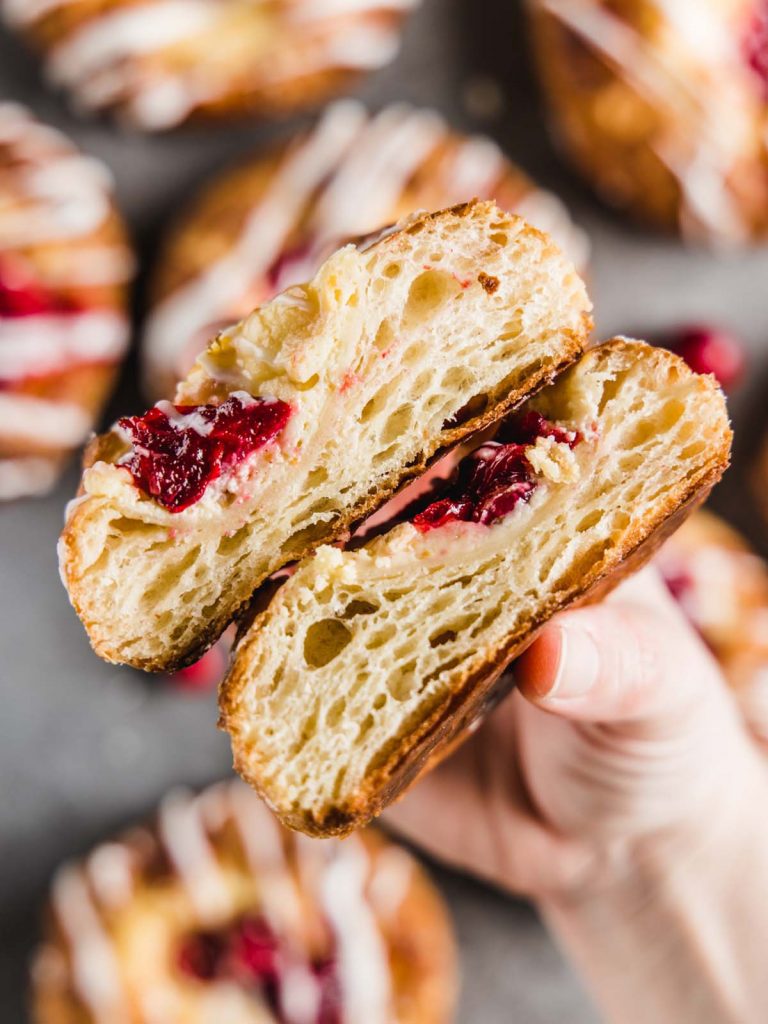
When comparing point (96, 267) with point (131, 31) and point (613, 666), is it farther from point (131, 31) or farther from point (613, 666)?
point (613, 666)

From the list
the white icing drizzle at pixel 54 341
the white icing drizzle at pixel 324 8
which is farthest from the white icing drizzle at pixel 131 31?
the white icing drizzle at pixel 54 341

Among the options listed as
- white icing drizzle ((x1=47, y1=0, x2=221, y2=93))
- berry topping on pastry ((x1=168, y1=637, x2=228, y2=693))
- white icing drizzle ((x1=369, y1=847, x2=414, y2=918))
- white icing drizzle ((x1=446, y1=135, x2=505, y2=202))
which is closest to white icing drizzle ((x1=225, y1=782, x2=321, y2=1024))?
white icing drizzle ((x1=369, y1=847, x2=414, y2=918))

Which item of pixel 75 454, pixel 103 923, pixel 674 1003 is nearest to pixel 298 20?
pixel 75 454

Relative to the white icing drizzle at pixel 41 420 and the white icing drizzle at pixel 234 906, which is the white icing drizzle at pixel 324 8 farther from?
the white icing drizzle at pixel 234 906

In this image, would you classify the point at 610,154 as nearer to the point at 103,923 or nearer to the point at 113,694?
the point at 113,694

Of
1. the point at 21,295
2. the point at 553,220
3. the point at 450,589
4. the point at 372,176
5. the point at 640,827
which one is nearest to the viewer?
the point at 450,589

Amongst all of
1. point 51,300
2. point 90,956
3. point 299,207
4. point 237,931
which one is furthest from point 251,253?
point 90,956

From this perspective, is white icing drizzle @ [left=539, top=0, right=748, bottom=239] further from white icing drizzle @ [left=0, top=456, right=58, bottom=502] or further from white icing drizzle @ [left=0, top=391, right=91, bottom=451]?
white icing drizzle @ [left=0, top=456, right=58, bottom=502]
